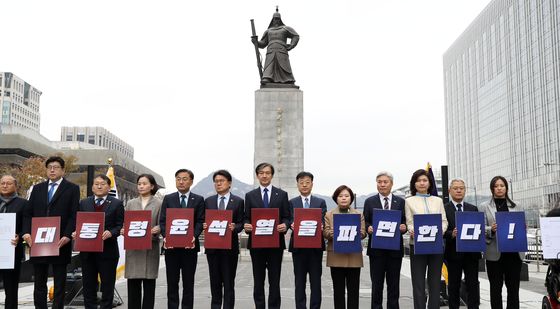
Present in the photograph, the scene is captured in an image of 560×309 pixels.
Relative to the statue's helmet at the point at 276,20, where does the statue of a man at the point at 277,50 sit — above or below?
below

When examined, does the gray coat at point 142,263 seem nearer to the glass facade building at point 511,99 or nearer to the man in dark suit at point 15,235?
the man in dark suit at point 15,235

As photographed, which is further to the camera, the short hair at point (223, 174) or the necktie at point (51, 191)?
the short hair at point (223, 174)

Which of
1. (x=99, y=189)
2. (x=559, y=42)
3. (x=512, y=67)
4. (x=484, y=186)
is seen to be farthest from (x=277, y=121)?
(x=484, y=186)

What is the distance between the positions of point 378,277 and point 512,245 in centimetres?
205

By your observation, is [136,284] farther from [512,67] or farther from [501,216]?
[512,67]

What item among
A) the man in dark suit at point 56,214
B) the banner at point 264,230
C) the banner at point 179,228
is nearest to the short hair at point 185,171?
the banner at point 179,228

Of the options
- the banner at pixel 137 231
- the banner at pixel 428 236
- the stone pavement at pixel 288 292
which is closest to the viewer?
the banner at pixel 428 236

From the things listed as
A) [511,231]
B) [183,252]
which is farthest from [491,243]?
[183,252]

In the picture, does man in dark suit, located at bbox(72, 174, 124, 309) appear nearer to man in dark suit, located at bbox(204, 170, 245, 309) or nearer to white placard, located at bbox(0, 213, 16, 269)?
white placard, located at bbox(0, 213, 16, 269)

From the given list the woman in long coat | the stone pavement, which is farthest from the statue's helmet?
the woman in long coat

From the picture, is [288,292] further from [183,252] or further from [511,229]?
[511,229]

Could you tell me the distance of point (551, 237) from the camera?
24.6 ft

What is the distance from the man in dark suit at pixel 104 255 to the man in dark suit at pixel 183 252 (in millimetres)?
765

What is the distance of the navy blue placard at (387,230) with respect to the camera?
7656 millimetres
